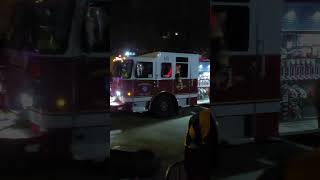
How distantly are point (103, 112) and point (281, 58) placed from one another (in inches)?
167

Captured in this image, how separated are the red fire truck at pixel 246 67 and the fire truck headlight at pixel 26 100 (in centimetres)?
347

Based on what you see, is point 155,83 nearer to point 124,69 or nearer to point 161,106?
point 161,106

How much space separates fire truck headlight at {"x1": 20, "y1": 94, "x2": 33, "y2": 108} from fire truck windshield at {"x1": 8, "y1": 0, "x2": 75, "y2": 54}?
0.66m

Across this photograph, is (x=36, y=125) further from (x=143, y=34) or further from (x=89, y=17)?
(x=143, y=34)

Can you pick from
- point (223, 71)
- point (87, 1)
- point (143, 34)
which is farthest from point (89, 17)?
point (143, 34)

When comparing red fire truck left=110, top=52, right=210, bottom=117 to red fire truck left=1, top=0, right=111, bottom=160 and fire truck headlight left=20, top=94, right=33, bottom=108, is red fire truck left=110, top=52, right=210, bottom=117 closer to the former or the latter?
red fire truck left=1, top=0, right=111, bottom=160

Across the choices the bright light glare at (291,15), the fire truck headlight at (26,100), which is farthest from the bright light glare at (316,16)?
the fire truck headlight at (26,100)

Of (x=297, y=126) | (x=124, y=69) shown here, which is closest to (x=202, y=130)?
(x=297, y=126)

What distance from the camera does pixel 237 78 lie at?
10.2 metres

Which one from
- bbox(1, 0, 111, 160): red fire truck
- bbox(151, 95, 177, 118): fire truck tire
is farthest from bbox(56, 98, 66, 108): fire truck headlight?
bbox(151, 95, 177, 118): fire truck tire

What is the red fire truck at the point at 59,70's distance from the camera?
7.71 metres

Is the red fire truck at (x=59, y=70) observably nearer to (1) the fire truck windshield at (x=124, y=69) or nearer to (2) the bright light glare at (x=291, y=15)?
(2) the bright light glare at (x=291, y=15)

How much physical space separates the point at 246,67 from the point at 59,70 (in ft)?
12.7

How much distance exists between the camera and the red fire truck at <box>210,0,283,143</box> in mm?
9992
